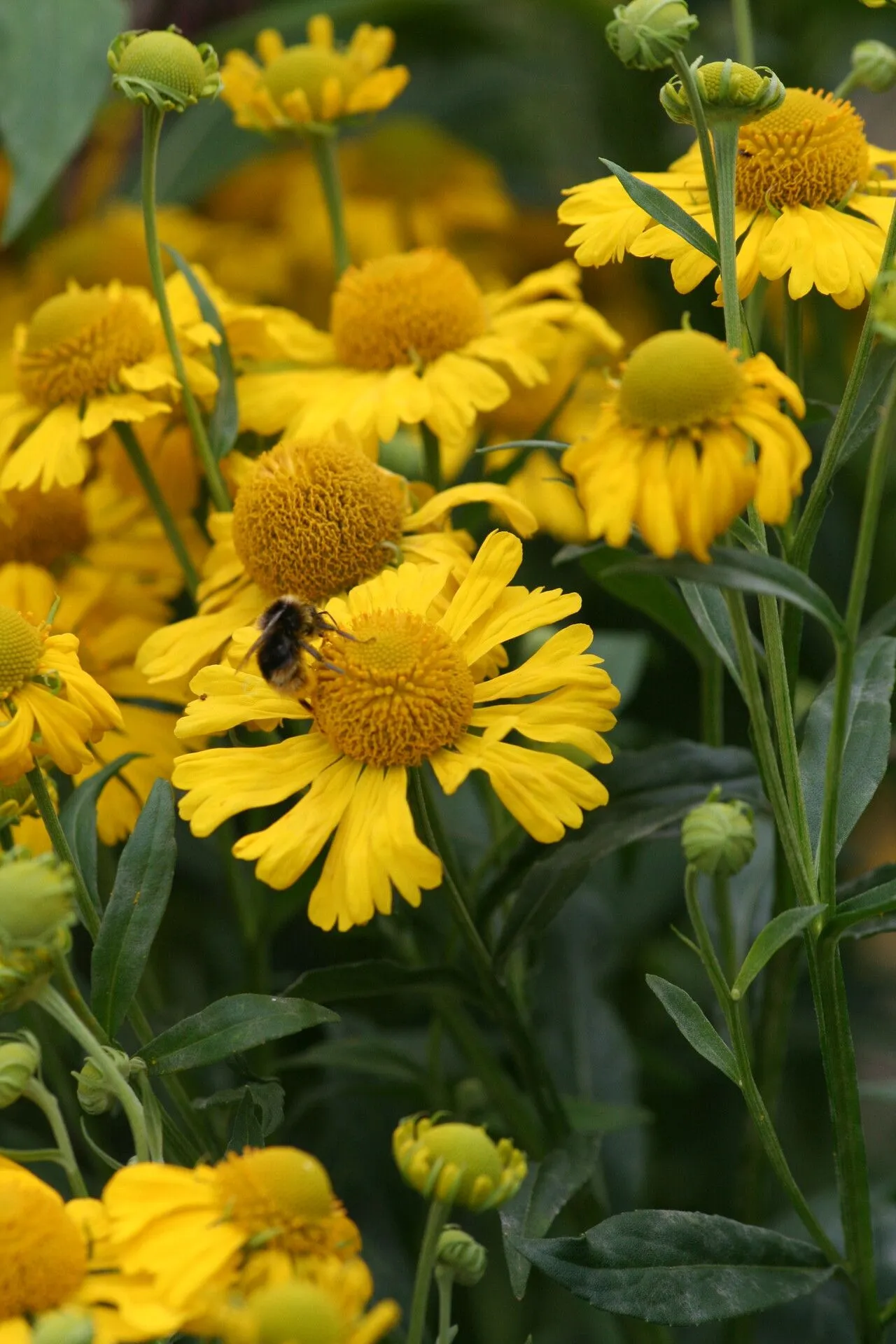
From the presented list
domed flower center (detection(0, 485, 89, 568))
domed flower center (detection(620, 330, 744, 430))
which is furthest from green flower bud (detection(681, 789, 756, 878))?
domed flower center (detection(0, 485, 89, 568))

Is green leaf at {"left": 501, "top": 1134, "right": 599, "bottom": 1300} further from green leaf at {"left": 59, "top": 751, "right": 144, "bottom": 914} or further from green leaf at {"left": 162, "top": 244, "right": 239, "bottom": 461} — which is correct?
green leaf at {"left": 162, "top": 244, "right": 239, "bottom": 461}

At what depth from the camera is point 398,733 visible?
60 centimetres

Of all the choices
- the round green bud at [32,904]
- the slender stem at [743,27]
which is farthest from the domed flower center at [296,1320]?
the slender stem at [743,27]

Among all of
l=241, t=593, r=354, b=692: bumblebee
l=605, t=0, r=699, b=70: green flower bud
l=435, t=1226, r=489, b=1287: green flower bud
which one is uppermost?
l=605, t=0, r=699, b=70: green flower bud

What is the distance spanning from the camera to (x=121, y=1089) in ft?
1.61

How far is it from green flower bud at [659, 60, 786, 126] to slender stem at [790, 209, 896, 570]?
7 cm

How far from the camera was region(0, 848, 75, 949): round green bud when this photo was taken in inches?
18.7

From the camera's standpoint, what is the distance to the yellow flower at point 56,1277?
0.43 meters

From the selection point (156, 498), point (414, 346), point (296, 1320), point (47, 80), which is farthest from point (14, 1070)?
point (47, 80)

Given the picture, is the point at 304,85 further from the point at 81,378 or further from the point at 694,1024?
the point at 694,1024

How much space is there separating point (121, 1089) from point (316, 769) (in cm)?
17

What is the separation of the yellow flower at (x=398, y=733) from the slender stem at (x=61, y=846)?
5 cm

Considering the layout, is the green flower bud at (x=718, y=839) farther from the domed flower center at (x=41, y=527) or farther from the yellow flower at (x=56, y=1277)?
the domed flower center at (x=41, y=527)

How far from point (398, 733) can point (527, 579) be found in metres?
0.42
